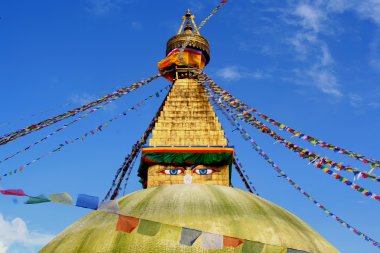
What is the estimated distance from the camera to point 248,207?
28.5 ft

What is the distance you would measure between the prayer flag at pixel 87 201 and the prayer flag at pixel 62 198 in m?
0.10

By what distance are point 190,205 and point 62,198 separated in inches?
156

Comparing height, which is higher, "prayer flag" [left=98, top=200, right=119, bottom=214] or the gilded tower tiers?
the gilded tower tiers

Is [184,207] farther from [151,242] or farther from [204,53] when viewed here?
[204,53]

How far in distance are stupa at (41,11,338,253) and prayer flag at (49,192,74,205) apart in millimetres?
1229

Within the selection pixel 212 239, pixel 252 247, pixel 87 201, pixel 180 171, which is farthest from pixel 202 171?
pixel 87 201

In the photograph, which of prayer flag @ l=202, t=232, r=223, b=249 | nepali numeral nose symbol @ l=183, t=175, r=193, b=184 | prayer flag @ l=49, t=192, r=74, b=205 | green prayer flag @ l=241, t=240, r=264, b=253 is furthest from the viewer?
nepali numeral nose symbol @ l=183, t=175, r=193, b=184

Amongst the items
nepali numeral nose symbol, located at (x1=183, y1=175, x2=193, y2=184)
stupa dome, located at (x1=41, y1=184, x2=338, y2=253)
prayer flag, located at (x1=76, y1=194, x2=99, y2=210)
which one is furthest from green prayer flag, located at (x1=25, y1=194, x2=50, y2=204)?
nepali numeral nose symbol, located at (x1=183, y1=175, x2=193, y2=184)

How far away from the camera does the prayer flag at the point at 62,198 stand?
486 cm

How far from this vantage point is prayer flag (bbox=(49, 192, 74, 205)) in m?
4.86

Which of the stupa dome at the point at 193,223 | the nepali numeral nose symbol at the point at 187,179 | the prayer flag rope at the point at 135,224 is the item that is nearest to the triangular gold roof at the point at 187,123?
the nepali numeral nose symbol at the point at 187,179

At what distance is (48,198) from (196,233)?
183 cm

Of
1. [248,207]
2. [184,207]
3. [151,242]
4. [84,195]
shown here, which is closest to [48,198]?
[84,195]

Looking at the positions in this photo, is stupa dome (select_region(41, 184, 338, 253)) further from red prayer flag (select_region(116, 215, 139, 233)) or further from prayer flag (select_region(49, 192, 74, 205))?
prayer flag (select_region(49, 192, 74, 205))
